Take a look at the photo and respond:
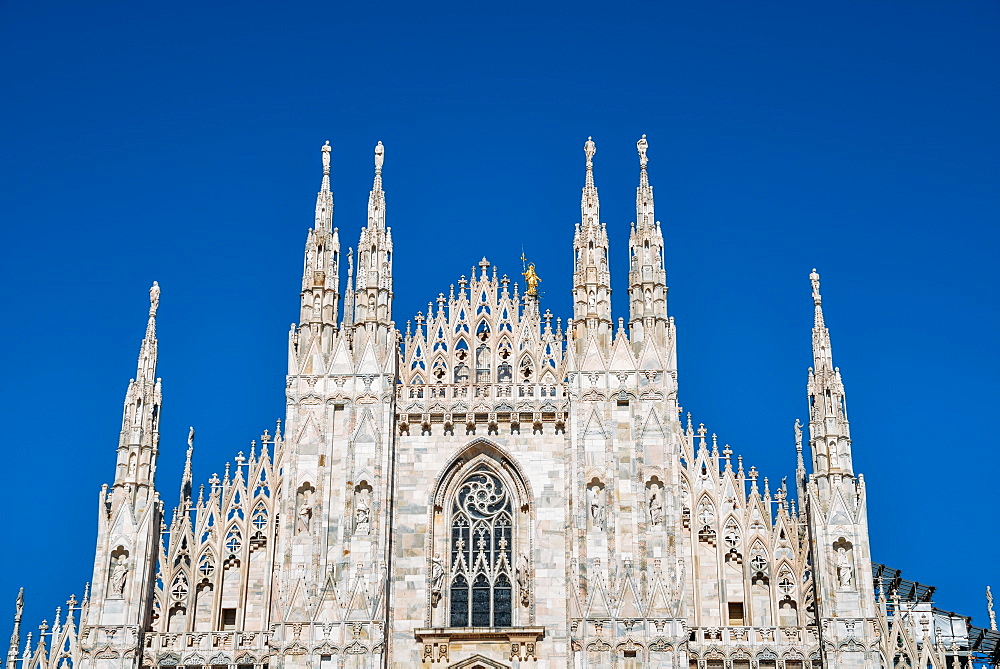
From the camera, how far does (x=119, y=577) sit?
32.6 meters

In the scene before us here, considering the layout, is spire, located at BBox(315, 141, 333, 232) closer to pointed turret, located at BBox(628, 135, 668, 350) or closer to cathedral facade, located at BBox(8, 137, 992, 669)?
cathedral facade, located at BBox(8, 137, 992, 669)

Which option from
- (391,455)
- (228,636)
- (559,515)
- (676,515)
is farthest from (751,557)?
(228,636)

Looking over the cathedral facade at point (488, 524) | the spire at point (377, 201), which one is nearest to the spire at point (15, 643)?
the cathedral facade at point (488, 524)

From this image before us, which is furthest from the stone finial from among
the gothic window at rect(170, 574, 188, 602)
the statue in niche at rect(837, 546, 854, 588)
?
the statue in niche at rect(837, 546, 854, 588)

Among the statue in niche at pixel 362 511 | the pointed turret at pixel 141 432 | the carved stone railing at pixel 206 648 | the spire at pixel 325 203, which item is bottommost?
the carved stone railing at pixel 206 648

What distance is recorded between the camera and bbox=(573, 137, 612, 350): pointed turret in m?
35.2

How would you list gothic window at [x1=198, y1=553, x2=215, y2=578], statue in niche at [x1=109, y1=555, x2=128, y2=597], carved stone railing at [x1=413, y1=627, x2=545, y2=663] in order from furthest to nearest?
gothic window at [x1=198, y1=553, x2=215, y2=578] < carved stone railing at [x1=413, y1=627, x2=545, y2=663] < statue in niche at [x1=109, y1=555, x2=128, y2=597]

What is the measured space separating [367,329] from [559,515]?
6.64m

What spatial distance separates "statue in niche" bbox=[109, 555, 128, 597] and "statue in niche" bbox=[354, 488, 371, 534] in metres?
5.39

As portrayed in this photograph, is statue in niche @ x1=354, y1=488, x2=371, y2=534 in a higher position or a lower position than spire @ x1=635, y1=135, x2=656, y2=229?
lower

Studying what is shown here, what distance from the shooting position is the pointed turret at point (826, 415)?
33375 millimetres

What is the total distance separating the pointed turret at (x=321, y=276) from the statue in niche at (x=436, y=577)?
6.10 m

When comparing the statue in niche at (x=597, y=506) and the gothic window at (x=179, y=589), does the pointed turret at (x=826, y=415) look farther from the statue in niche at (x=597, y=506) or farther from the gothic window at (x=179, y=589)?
the gothic window at (x=179, y=589)

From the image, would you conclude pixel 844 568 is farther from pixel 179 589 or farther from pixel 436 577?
pixel 179 589
